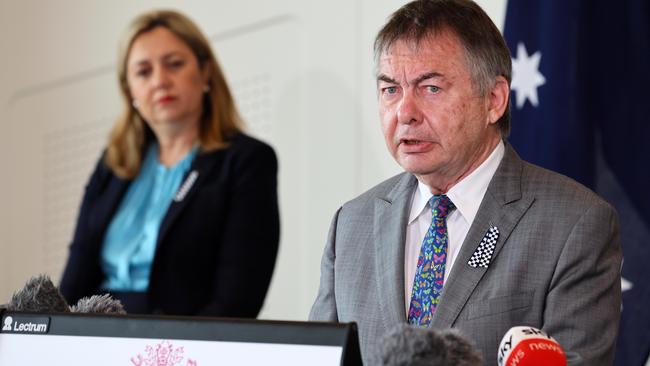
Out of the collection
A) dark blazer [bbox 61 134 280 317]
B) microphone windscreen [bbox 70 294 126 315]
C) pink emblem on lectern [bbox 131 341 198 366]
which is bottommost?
dark blazer [bbox 61 134 280 317]

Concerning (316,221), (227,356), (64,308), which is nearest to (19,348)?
(64,308)

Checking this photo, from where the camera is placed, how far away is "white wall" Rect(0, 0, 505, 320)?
398 cm

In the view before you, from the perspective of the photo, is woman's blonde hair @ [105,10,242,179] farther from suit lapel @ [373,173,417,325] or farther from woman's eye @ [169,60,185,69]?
suit lapel @ [373,173,417,325]

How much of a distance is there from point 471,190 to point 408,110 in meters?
0.22

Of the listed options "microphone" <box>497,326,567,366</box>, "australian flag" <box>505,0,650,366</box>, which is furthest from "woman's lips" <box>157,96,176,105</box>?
"microphone" <box>497,326,567,366</box>

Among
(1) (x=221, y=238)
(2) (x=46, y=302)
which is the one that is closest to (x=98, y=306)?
(2) (x=46, y=302)

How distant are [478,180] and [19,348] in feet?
3.24

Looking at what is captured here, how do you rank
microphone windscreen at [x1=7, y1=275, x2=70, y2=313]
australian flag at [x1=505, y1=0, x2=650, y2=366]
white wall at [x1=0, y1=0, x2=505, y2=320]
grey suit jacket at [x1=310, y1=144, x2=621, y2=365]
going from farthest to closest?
white wall at [x1=0, y1=0, x2=505, y2=320]
australian flag at [x1=505, y1=0, x2=650, y2=366]
grey suit jacket at [x1=310, y1=144, x2=621, y2=365]
microphone windscreen at [x1=7, y1=275, x2=70, y2=313]

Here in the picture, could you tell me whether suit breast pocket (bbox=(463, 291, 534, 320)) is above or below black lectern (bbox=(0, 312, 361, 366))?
below

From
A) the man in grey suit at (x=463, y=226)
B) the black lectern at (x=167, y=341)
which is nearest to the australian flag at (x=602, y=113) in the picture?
the man in grey suit at (x=463, y=226)

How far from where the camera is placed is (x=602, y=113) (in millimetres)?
2984

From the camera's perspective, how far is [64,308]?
1706 mm

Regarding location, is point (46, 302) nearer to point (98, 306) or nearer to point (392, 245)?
point (98, 306)

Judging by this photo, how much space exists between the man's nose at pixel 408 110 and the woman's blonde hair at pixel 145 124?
58.8 inches
